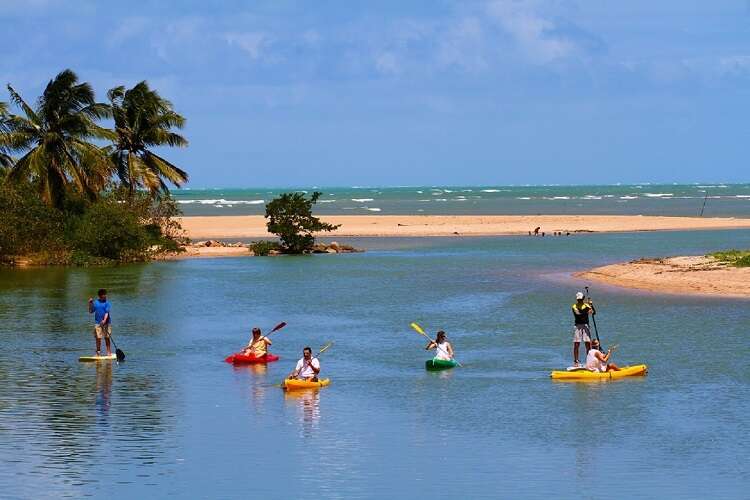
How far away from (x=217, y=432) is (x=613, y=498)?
24.9 feet

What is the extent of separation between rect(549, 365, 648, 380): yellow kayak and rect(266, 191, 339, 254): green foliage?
4213cm

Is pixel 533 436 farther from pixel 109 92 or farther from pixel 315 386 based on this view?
pixel 109 92

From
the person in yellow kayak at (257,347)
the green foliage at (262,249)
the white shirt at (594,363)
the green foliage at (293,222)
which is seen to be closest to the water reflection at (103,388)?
the person in yellow kayak at (257,347)

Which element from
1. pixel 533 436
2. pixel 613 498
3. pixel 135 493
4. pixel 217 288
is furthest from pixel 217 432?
pixel 217 288

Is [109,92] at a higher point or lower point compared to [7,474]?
higher

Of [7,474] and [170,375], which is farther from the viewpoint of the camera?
[170,375]

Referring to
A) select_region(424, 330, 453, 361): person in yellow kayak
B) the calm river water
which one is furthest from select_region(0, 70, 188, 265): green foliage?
select_region(424, 330, 453, 361): person in yellow kayak

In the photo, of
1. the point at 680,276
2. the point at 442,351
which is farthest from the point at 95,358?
the point at 680,276

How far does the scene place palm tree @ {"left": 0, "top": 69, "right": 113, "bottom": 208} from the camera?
190ft

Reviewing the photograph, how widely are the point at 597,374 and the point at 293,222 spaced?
147ft

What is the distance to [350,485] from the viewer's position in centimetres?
1761

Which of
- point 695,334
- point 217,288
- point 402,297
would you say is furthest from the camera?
point 217,288

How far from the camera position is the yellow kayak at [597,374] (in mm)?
26281

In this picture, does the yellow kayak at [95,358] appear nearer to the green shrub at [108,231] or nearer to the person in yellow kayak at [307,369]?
the person in yellow kayak at [307,369]
